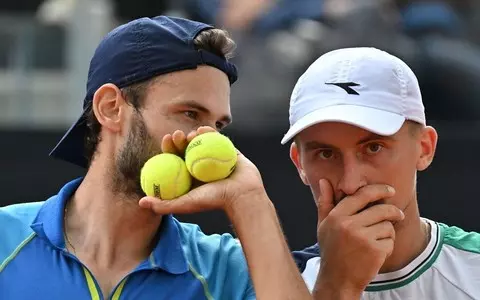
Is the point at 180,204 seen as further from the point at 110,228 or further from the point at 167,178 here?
the point at 110,228

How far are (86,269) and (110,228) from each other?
0.71 feet

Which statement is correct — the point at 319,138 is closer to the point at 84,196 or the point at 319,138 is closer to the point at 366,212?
the point at 366,212

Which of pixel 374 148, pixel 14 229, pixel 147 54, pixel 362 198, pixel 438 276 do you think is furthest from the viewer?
pixel 147 54

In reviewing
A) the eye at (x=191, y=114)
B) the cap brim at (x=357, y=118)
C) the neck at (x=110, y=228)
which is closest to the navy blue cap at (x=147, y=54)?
the eye at (x=191, y=114)

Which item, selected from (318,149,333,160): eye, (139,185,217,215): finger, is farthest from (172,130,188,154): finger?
(318,149,333,160): eye

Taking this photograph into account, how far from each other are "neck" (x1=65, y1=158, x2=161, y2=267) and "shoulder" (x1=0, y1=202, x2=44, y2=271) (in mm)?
149

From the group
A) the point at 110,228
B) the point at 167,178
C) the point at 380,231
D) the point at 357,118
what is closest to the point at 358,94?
the point at 357,118

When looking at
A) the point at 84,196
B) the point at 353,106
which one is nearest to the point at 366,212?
the point at 353,106

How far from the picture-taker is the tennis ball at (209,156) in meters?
3.60

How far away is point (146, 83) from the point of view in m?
4.02

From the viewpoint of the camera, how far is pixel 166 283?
3.87 meters

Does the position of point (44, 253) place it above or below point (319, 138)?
below

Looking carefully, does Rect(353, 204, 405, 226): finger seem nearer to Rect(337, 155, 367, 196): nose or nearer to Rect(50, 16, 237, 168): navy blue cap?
Rect(337, 155, 367, 196): nose

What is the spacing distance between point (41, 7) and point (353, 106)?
5.71 m
